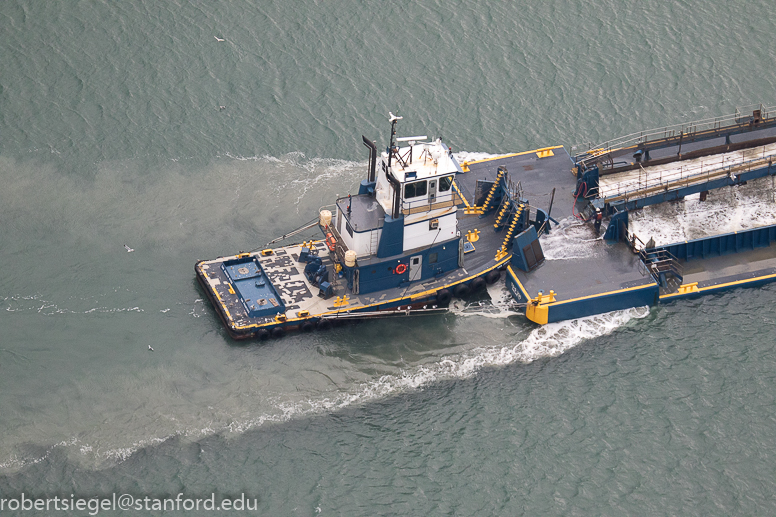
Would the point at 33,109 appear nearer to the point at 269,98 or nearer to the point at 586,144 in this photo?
the point at 269,98

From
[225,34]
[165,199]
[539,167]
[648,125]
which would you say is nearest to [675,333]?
[539,167]

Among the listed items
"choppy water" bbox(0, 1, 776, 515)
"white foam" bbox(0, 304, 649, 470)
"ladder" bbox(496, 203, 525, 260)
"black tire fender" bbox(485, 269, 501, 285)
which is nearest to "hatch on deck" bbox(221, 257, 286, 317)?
"choppy water" bbox(0, 1, 776, 515)

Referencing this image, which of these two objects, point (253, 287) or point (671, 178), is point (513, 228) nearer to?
point (671, 178)

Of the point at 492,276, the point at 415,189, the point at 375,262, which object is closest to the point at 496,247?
the point at 492,276

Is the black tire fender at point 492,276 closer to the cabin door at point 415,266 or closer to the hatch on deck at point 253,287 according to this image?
the cabin door at point 415,266

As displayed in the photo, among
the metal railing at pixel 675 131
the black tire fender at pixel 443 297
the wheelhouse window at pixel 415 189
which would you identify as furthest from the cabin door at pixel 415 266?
the metal railing at pixel 675 131

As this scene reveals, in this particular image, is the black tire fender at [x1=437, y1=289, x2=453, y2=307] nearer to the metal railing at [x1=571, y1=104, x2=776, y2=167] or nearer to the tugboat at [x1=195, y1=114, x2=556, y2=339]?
the tugboat at [x1=195, y1=114, x2=556, y2=339]
